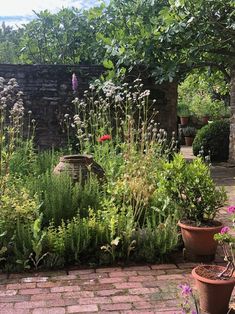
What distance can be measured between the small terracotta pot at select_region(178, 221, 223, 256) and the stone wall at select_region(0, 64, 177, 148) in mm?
5939

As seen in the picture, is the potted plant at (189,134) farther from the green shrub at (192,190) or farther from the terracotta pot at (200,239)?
the terracotta pot at (200,239)

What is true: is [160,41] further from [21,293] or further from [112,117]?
[21,293]

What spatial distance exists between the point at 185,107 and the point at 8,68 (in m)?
10.5

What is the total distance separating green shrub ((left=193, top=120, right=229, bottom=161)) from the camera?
11.4m

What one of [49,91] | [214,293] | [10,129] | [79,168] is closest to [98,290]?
[214,293]

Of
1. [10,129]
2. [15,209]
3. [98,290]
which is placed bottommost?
[98,290]

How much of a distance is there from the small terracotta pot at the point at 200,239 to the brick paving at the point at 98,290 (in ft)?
0.43

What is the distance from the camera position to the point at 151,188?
493 centimetres

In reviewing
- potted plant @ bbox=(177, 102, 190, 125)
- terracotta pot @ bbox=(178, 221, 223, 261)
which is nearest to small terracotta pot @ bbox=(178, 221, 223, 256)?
terracotta pot @ bbox=(178, 221, 223, 261)

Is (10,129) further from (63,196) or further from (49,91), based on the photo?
(49,91)

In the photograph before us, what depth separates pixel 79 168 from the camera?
5305 millimetres

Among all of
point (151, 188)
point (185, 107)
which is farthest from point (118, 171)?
point (185, 107)

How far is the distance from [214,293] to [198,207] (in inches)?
51.7

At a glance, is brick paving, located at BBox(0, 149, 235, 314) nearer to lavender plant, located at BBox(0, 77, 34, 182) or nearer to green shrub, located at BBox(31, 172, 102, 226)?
green shrub, located at BBox(31, 172, 102, 226)
